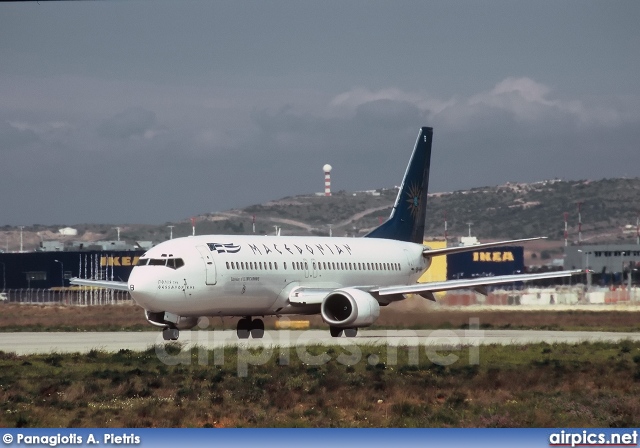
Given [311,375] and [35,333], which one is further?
[35,333]

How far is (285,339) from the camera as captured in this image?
41656mm

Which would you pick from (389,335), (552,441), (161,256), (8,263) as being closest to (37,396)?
(552,441)

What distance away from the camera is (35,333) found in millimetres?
49531

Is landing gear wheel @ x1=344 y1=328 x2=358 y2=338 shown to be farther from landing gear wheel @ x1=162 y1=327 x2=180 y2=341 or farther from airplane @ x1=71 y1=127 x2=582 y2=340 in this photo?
landing gear wheel @ x1=162 y1=327 x2=180 y2=341

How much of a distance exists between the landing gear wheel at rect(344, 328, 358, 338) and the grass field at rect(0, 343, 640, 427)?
447 inches

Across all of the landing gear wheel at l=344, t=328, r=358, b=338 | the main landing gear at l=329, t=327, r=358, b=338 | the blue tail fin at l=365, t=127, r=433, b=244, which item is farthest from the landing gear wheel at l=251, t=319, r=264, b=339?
the blue tail fin at l=365, t=127, r=433, b=244

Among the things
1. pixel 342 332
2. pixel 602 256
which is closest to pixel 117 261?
pixel 602 256

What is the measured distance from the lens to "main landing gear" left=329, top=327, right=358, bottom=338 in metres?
43.8

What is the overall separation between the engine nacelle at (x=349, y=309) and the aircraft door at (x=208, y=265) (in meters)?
4.97

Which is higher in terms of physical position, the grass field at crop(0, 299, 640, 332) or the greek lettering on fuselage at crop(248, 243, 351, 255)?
the greek lettering on fuselage at crop(248, 243, 351, 255)

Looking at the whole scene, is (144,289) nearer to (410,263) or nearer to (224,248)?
(224,248)

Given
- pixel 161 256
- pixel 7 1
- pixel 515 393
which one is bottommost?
pixel 515 393

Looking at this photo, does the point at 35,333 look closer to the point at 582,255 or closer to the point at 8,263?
the point at 8,263

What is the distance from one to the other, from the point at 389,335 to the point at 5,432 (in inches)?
1131
